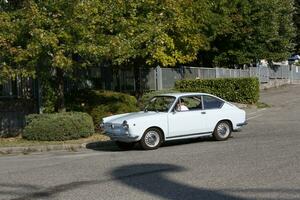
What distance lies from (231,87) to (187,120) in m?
14.0

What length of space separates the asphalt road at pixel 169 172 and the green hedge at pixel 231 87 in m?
12.1

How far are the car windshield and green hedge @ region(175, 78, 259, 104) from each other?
12.5 meters

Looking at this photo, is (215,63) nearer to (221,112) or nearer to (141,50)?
(141,50)

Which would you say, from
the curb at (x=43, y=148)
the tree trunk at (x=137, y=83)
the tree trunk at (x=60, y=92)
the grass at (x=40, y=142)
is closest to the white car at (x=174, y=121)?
the curb at (x=43, y=148)

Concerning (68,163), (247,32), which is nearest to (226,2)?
(247,32)

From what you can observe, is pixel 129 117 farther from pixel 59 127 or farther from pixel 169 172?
pixel 169 172

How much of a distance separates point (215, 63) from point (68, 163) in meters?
28.4

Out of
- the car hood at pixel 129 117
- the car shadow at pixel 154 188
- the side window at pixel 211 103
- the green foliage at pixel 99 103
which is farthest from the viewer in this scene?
the green foliage at pixel 99 103

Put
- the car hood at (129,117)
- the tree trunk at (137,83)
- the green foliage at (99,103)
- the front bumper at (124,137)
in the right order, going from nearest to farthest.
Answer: the front bumper at (124,137) < the car hood at (129,117) < the green foliage at (99,103) < the tree trunk at (137,83)

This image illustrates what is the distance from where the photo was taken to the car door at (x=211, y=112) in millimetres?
15633

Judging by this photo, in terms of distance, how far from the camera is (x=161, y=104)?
1566cm

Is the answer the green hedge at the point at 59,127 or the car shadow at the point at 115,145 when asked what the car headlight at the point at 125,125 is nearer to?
the car shadow at the point at 115,145

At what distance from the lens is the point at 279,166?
10844mm

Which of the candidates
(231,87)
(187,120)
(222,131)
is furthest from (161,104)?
(231,87)
